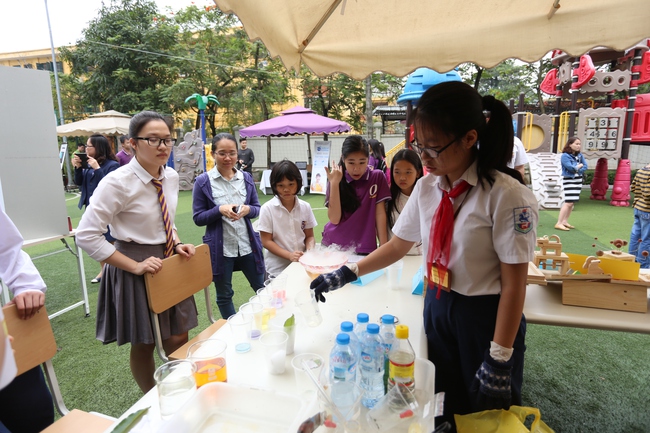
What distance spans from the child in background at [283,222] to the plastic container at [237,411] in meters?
1.54

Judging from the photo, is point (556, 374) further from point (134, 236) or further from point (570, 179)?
point (570, 179)

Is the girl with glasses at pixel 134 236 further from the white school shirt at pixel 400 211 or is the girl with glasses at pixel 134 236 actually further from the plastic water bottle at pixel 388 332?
the white school shirt at pixel 400 211

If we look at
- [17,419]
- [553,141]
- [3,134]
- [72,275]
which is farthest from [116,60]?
[17,419]

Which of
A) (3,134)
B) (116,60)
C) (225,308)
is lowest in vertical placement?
(225,308)

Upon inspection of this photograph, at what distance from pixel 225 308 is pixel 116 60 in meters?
17.7

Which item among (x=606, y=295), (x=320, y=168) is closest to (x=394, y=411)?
(x=606, y=295)

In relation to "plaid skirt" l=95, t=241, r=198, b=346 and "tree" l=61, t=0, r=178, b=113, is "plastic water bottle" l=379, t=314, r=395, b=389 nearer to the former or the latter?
"plaid skirt" l=95, t=241, r=198, b=346

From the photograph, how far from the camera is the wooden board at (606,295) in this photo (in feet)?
6.19

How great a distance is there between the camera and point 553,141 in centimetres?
1034

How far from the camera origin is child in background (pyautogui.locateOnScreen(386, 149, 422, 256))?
2766 mm

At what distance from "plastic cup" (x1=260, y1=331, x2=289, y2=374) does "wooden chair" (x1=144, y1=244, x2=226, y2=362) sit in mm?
906

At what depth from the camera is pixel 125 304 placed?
79.3 inches

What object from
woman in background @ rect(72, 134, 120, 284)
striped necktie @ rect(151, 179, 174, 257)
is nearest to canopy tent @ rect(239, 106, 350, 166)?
woman in background @ rect(72, 134, 120, 284)

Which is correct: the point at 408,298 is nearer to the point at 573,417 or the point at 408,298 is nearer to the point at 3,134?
the point at 573,417
